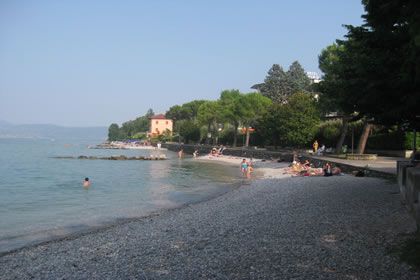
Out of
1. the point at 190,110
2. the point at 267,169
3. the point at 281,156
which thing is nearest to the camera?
the point at 267,169

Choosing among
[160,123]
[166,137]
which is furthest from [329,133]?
[160,123]

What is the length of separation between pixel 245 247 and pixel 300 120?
34867 mm

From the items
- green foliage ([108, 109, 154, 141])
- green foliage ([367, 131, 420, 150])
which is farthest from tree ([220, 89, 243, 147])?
green foliage ([108, 109, 154, 141])

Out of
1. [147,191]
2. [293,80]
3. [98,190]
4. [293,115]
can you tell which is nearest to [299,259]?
[147,191]

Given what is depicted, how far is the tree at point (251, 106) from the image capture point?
187 ft

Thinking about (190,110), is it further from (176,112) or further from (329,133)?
(329,133)

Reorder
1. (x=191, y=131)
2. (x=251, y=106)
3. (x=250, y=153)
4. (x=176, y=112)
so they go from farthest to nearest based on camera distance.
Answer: (x=176, y=112) < (x=191, y=131) < (x=251, y=106) < (x=250, y=153)

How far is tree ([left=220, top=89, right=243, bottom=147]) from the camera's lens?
59366 millimetres

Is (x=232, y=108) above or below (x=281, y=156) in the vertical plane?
above

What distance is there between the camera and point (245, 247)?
23.2 feet

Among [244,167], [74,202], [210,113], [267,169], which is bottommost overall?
[74,202]

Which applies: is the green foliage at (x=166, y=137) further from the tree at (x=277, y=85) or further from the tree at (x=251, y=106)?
the tree at (x=251, y=106)

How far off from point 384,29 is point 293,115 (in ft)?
111

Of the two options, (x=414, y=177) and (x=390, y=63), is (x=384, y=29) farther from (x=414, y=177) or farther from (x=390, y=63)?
(x=414, y=177)
